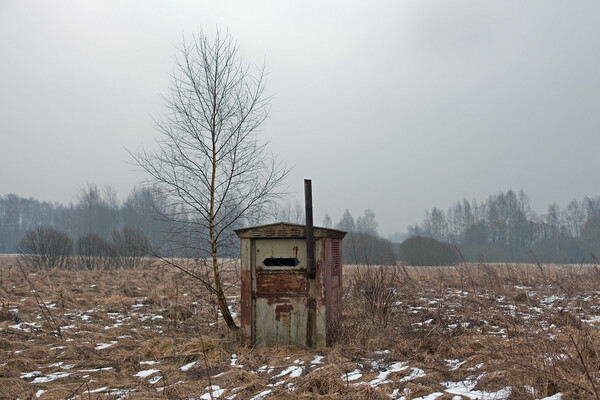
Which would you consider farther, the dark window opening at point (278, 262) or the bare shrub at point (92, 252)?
the bare shrub at point (92, 252)

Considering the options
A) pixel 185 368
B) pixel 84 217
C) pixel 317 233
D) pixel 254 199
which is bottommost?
pixel 185 368

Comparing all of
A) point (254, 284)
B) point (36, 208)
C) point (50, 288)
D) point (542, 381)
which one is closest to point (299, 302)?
point (254, 284)

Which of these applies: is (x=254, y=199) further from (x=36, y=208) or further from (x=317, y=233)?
(x=36, y=208)

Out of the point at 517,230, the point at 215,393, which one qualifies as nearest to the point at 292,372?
the point at 215,393

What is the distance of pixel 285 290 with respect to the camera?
5480 millimetres

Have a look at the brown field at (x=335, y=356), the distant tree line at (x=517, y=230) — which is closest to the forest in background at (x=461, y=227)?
the distant tree line at (x=517, y=230)

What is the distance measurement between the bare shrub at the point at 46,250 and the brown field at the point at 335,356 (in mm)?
13492

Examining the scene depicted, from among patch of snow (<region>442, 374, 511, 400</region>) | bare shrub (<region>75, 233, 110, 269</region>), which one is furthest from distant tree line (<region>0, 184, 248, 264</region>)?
patch of snow (<region>442, 374, 511, 400</region>)

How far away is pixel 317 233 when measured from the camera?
5406mm

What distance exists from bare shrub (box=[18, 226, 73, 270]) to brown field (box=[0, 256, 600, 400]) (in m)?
13.5

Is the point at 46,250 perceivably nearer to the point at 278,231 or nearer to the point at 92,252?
the point at 92,252

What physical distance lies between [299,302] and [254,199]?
2.01 m

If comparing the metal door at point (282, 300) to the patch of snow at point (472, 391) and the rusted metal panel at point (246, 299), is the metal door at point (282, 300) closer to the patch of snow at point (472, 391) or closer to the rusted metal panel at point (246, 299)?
the rusted metal panel at point (246, 299)

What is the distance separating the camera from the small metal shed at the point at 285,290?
17.7 ft
